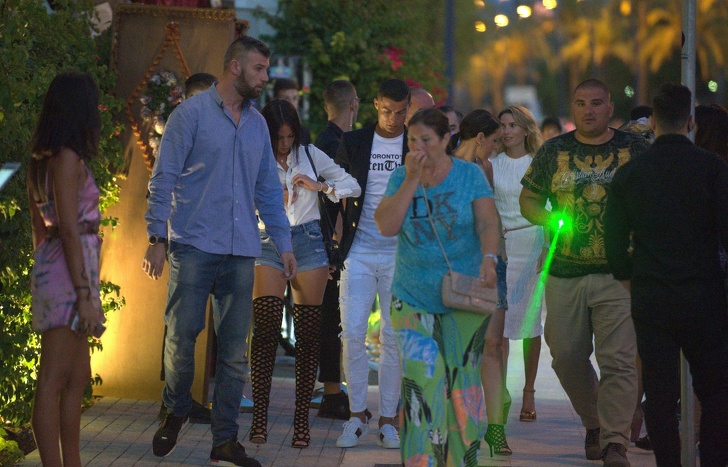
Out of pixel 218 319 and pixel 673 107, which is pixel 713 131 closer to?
pixel 673 107

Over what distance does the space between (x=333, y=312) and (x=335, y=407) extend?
80 centimetres

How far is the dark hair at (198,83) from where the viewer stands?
8383 millimetres

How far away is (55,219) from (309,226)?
272 centimetres

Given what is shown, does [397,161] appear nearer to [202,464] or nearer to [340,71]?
[202,464]

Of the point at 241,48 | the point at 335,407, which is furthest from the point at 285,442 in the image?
the point at 241,48

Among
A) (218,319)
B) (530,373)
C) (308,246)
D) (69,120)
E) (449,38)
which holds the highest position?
(449,38)

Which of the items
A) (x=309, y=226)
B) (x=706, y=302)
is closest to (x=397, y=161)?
(x=309, y=226)

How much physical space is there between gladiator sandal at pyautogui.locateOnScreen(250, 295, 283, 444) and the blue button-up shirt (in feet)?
2.83

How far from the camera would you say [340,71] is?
14945 mm

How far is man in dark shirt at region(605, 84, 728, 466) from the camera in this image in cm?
586

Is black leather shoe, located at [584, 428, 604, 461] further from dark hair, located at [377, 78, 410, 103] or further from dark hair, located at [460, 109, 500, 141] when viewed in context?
dark hair, located at [377, 78, 410, 103]

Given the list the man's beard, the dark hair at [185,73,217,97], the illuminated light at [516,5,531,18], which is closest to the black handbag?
the dark hair at [185,73,217,97]

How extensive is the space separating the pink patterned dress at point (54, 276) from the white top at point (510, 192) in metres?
3.94

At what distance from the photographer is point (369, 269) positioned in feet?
26.3
